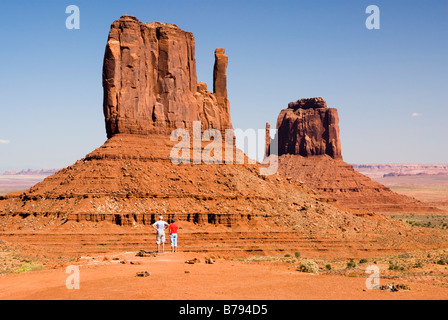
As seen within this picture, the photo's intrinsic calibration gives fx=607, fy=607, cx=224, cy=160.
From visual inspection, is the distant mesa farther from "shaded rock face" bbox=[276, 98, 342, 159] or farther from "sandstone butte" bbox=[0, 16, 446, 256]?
"sandstone butte" bbox=[0, 16, 446, 256]

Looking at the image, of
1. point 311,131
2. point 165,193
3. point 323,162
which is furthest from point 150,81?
point 311,131

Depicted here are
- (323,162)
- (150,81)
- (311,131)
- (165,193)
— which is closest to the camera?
(165,193)

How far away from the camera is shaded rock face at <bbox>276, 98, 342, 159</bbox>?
135 meters

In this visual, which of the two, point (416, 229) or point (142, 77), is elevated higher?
point (142, 77)

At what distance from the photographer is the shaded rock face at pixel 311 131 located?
5315 inches

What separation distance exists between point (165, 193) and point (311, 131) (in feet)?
284

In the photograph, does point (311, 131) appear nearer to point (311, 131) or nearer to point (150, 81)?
point (311, 131)

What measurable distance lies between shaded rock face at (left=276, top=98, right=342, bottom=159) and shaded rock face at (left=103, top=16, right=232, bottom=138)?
68087mm

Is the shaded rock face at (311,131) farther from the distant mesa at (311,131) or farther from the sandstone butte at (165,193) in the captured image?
the sandstone butte at (165,193)

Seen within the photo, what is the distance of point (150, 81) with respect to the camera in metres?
64.9

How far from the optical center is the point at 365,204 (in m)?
118

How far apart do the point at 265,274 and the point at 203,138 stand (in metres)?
49.3
